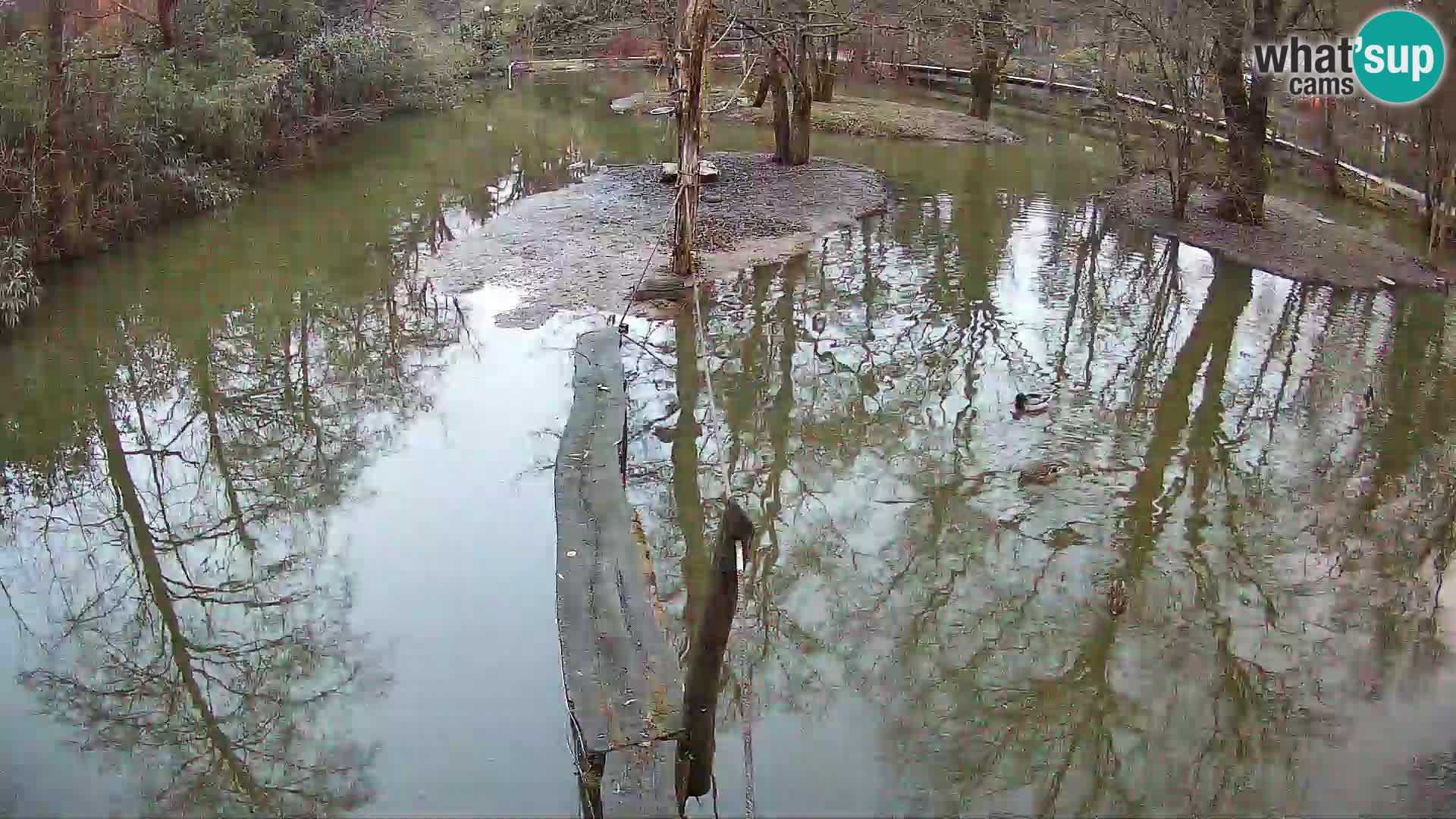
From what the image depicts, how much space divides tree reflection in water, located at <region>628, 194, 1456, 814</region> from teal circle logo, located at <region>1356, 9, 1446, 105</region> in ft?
8.56

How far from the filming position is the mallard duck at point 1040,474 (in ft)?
23.8

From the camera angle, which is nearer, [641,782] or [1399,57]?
[641,782]

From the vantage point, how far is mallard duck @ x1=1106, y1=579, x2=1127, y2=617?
5844mm

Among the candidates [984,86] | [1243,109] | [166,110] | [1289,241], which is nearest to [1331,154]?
[1243,109]

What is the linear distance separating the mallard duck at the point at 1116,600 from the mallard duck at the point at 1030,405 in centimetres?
243

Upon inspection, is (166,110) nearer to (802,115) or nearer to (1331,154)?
(802,115)

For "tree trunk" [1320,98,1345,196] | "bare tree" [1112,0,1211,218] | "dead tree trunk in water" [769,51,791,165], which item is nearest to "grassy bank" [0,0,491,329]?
"dead tree trunk in water" [769,51,791,165]

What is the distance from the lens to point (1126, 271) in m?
12.3

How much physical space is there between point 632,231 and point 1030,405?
6.65 metres

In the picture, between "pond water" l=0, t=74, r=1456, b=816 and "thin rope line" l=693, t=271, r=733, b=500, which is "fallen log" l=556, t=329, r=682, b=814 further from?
"thin rope line" l=693, t=271, r=733, b=500

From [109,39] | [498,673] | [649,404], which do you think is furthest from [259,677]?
[109,39]

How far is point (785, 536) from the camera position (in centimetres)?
677

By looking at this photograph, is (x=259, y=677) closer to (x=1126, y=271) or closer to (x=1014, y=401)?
(x=1014, y=401)

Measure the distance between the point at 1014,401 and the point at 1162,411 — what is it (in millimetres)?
1135
